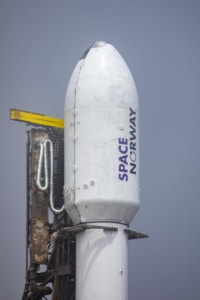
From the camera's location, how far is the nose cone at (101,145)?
46.9 metres

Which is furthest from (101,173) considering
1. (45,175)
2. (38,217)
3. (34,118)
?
(34,118)

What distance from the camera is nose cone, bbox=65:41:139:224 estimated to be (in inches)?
1848

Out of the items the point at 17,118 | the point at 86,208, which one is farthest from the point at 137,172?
the point at 17,118

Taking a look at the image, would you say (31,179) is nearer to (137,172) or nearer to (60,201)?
(60,201)

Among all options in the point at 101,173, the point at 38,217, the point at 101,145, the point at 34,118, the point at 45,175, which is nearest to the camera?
the point at 101,173

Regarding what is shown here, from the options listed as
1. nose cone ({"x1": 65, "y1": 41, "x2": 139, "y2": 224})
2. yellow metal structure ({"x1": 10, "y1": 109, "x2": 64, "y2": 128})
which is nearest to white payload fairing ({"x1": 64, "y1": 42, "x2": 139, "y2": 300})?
nose cone ({"x1": 65, "y1": 41, "x2": 139, "y2": 224})

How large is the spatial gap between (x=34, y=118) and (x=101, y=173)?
5693mm

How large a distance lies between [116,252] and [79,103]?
7173 millimetres

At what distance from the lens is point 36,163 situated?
5034 centimetres

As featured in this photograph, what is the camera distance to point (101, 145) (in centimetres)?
4719

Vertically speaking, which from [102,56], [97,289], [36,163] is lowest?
[97,289]

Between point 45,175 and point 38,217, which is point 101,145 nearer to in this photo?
point 45,175

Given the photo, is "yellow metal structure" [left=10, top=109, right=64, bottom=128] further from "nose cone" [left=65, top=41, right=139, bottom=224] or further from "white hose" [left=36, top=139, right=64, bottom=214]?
"nose cone" [left=65, top=41, right=139, bottom=224]

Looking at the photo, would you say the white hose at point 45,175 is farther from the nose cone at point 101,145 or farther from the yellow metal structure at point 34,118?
the nose cone at point 101,145
